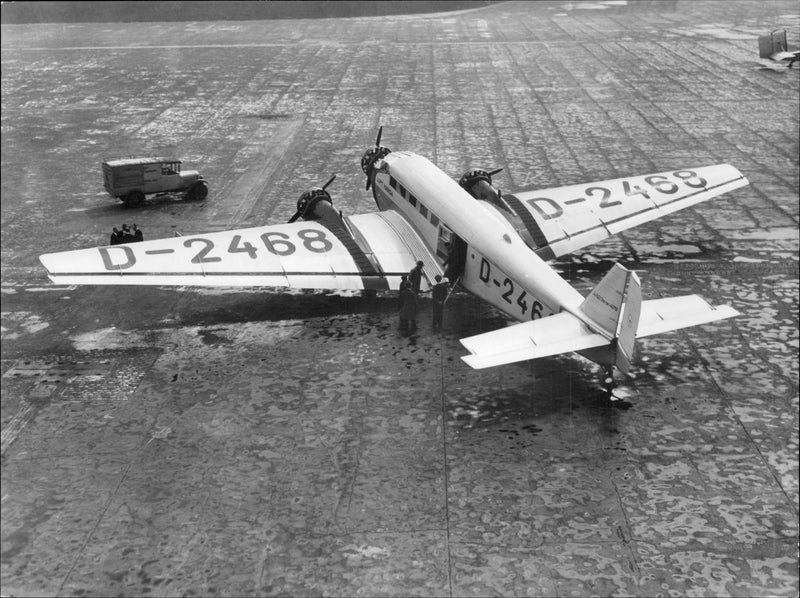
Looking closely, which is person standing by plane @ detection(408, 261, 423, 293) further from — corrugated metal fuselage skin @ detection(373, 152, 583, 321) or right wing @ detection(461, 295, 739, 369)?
right wing @ detection(461, 295, 739, 369)

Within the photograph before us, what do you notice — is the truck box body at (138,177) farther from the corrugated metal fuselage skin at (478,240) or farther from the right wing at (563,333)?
the right wing at (563,333)

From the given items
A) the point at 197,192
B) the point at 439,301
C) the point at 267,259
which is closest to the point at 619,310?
the point at 439,301

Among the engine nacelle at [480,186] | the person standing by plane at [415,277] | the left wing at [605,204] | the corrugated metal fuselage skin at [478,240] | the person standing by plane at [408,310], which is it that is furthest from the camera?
the engine nacelle at [480,186]

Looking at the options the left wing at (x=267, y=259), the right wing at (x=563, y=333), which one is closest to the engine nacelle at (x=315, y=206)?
the left wing at (x=267, y=259)

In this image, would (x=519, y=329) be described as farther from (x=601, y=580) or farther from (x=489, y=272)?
(x=601, y=580)

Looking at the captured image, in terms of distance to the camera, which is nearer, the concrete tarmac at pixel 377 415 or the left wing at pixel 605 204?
the concrete tarmac at pixel 377 415

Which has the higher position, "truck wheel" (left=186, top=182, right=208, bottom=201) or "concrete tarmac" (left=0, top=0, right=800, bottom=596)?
"truck wheel" (left=186, top=182, right=208, bottom=201)

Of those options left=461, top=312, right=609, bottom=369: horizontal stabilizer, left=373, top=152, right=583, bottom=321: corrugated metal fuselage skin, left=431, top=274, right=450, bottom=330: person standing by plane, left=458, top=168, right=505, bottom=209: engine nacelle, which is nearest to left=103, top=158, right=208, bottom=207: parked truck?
left=373, top=152, right=583, bottom=321: corrugated metal fuselage skin
